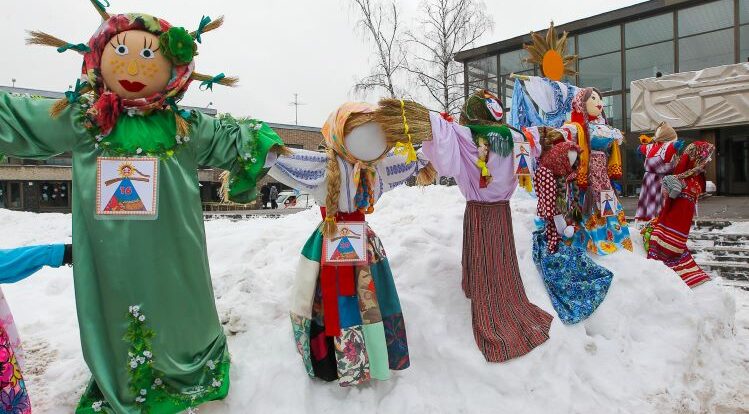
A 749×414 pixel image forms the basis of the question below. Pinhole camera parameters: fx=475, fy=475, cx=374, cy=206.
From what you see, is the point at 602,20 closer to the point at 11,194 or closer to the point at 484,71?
the point at 484,71

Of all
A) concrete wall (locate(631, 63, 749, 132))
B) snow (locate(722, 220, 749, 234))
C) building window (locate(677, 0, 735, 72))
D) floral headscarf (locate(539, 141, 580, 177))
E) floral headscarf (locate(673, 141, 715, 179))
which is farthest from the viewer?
building window (locate(677, 0, 735, 72))

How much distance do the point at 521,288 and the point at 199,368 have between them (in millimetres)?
2176

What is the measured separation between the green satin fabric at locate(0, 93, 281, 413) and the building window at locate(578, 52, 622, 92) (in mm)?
17887

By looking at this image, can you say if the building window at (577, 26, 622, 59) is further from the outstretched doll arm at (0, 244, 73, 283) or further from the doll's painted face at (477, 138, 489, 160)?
the outstretched doll arm at (0, 244, 73, 283)

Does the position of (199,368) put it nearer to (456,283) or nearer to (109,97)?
(109,97)

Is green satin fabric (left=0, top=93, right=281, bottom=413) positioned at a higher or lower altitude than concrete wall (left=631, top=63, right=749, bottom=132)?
lower

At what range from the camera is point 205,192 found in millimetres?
23984

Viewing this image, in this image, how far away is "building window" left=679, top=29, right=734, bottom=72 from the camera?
15227mm

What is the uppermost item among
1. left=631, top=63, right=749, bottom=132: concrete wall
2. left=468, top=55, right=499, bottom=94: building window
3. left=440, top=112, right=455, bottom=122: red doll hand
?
left=468, top=55, right=499, bottom=94: building window

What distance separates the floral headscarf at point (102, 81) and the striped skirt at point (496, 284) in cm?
207

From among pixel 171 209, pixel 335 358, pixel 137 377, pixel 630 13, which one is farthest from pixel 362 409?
pixel 630 13

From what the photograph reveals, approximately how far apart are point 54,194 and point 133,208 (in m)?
25.5

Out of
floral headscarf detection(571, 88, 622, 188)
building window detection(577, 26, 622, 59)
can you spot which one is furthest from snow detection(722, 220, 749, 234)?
building window detection(577, 26, 622, 59)

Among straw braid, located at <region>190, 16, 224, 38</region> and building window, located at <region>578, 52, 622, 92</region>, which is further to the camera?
building window, located at <region>578, 52, 622, 92</region>
